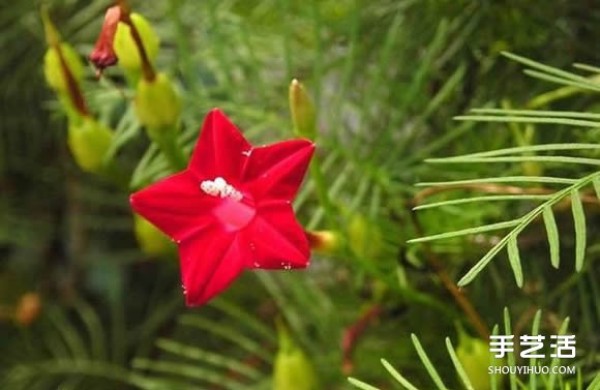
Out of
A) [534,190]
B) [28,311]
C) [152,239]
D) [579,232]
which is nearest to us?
[579,232]

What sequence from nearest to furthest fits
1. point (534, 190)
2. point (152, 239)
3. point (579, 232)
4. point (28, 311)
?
point (579, 232), point (534, 190), point (152, 239), point (28, 311)

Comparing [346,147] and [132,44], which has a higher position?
[132,44]

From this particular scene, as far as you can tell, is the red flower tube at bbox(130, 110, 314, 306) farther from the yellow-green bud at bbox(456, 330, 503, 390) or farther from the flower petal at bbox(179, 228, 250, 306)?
the yellow-green bud at bbox(456, 330, 503, 390)

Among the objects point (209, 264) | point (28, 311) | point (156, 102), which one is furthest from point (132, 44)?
point (28, 311)

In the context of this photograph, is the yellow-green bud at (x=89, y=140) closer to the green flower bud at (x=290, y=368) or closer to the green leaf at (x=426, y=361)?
the green flower bud at (x=290, y=368)

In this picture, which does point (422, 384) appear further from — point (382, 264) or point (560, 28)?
point (560, 28)

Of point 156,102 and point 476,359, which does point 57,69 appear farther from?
point 476,359

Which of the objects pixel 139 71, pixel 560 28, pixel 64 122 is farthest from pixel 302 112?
pixel 64 122
